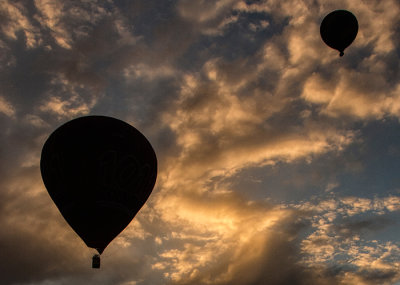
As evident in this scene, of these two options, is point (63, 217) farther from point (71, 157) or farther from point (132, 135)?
point (132, 135)

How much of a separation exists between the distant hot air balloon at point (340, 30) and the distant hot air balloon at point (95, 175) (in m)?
14.4

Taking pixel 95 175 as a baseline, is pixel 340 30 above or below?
above

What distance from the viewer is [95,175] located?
32219 millimetres

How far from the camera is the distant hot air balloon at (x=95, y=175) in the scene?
31.9m

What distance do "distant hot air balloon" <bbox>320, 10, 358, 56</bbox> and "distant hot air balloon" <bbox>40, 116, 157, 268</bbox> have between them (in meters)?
14.4

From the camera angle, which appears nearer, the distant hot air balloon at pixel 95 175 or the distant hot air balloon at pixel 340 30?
the distant hot air balloon at pixel 95 175

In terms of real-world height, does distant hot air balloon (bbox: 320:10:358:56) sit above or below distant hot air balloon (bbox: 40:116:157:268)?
above

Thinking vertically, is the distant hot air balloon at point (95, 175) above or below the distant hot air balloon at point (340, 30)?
below

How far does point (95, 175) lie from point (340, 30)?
18.5m

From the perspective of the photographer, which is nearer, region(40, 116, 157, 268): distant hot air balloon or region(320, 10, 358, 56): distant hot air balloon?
region(40, 116, 157, 268): distant hot air balloon

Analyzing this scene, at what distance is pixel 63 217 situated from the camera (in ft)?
109

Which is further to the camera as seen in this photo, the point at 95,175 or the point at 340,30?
the point at 340,30

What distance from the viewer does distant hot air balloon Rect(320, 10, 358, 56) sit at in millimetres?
35812

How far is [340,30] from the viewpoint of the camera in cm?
3597
